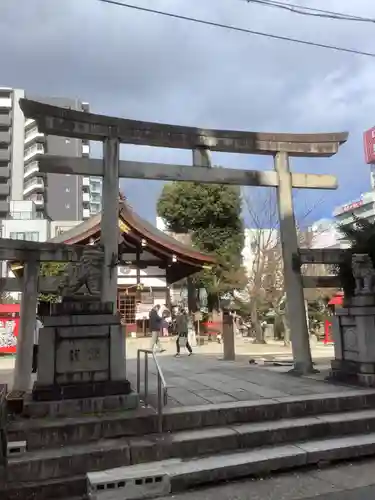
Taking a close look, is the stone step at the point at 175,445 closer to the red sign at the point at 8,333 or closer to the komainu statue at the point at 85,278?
the komainu statue at the point at 85,278

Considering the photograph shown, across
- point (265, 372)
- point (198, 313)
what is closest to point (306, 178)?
point (265, 372)

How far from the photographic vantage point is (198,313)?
24.4 m

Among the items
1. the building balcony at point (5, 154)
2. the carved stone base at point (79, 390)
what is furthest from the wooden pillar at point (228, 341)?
the building balcony at point (5, 154)

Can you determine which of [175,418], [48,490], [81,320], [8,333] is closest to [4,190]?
[8,333]

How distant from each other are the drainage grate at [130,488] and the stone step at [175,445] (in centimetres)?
30

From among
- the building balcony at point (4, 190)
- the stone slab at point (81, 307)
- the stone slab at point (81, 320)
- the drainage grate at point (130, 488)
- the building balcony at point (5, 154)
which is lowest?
the drainage grate at point (130, 488)

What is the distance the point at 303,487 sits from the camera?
4.52 m

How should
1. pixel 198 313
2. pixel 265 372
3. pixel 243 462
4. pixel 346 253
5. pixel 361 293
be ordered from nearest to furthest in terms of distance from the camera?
pixel 243 462 < pixel 361 293 < pixel 346 253 < pixel 265 372 < pixel 198 313

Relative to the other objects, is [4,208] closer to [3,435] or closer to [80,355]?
[80,355]

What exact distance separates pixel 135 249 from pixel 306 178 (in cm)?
1425

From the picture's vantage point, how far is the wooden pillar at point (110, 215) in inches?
315

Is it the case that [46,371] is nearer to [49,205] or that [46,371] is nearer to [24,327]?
[24,327]

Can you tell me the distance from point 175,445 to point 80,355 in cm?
171

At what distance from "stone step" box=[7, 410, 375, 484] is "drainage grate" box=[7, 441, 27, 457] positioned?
0.33 ft
